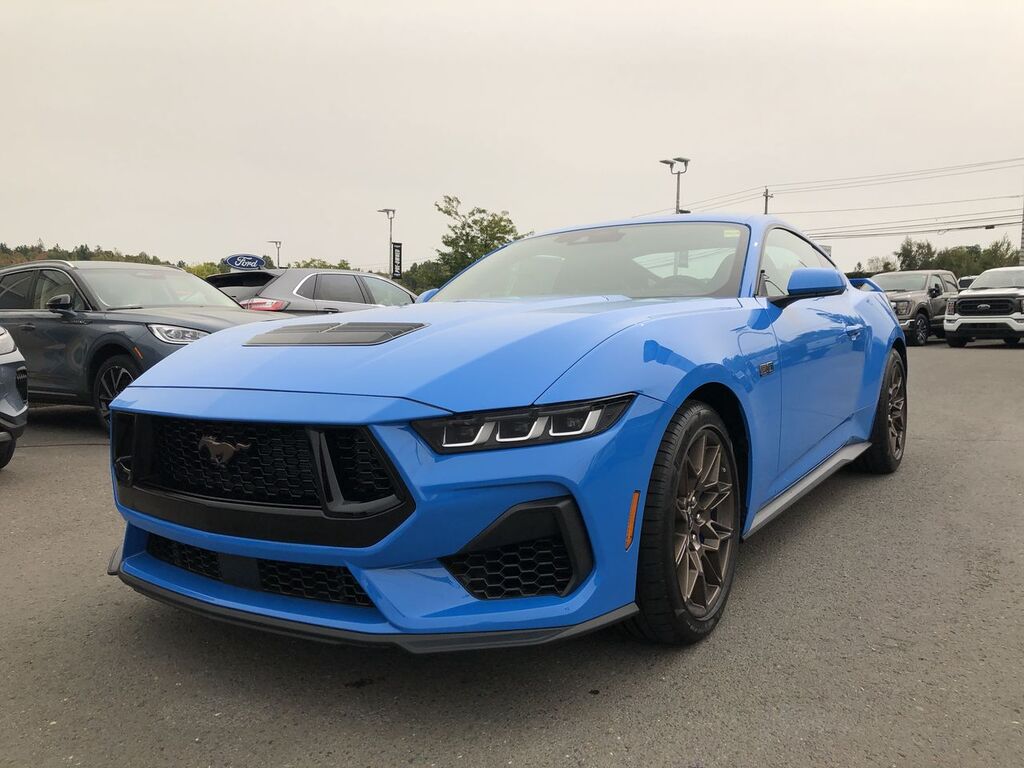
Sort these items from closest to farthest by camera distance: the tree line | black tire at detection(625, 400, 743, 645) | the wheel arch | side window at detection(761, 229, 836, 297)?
black tire at detection(625, 400, 743, 645), the wheel arch, side window at detection(761, 229, 836, 297), the tree line

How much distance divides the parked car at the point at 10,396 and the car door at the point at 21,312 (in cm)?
203

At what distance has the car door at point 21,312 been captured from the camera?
688 centimetres

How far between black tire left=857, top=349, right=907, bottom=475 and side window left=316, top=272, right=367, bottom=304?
663cm

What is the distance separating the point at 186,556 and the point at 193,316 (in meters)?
4.42

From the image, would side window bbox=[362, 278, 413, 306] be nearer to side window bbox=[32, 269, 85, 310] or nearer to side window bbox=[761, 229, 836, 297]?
side window bbox=[32, 269, 85, 310]

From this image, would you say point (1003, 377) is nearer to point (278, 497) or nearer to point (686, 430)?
point (686, 430)

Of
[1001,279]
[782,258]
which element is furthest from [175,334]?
[1001,279]

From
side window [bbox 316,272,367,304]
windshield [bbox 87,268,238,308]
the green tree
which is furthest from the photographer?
the green tree

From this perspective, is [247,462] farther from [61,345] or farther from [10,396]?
[61,345]

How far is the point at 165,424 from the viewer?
7.47ft

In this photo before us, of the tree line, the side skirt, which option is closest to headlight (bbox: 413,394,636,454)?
the side skirt

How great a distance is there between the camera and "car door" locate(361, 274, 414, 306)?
33.6 feet

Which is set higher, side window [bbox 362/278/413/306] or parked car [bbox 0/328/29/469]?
side window [bbox 362/278/413/306]

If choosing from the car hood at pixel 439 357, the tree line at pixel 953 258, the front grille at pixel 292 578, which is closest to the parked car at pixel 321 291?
the car hood at pixel 439 357
